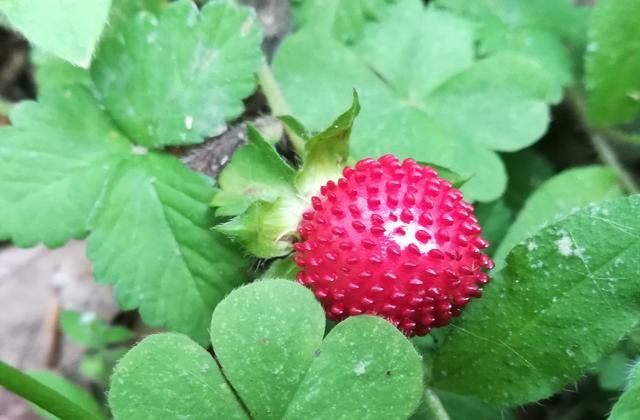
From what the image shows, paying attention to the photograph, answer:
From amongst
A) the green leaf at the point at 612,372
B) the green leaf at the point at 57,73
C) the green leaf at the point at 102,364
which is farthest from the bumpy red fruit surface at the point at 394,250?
the green leaf at the point at 102,364

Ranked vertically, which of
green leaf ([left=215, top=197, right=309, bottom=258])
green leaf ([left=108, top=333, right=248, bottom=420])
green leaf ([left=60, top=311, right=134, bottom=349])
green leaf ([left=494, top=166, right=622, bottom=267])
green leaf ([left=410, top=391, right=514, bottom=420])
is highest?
green leaf ([left=215, top=197, right=309, bottom=258])

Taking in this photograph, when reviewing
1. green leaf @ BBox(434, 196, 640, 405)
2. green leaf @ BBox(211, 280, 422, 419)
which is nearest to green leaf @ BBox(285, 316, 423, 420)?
green leaf @ BBox(211, 280, 422, 419)

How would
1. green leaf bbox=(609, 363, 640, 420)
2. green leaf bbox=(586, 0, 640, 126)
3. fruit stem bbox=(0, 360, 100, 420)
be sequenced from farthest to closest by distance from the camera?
green leaf bbox=(586, 0, 640, 126)
fruit stem bbox=(0, 360, 100, 420)
green leaf bbox=(609, 363, 640, 420)

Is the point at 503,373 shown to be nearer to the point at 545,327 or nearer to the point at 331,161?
the point at 545,327

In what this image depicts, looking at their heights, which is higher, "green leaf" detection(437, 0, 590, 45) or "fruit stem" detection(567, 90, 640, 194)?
"green leaf" detection(437, 0, 590, 45)

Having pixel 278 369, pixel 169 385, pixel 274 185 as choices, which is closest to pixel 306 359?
pixel 278 369

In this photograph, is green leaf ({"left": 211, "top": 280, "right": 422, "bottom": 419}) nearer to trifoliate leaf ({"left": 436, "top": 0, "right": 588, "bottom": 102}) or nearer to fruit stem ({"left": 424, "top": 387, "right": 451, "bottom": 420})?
fruit stem ({"left": 424, "top": 387, "right": 451, "bottom": 420})

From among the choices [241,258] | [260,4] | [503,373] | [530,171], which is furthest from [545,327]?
[260,4]

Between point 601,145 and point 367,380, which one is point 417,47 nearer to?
point 601,145
